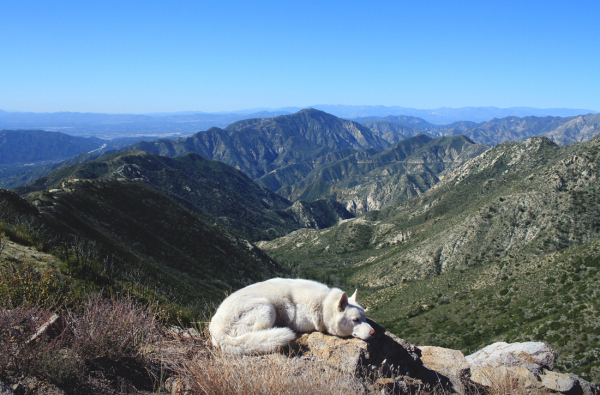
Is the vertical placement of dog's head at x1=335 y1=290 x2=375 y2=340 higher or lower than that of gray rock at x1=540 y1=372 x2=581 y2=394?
higher

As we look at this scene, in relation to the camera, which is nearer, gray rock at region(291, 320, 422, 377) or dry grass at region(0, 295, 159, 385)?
dry grass at region(0, 295, 159, 385)

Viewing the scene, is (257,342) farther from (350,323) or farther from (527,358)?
(527,358)

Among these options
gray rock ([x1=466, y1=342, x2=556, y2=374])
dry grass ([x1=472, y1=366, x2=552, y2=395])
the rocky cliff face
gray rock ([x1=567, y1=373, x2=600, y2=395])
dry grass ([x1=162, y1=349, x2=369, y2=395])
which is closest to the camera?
dry grass ([x1=162, y1=349, x2=369, y2=395])

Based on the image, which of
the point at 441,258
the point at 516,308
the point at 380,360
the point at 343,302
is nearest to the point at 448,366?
the point at 380,360

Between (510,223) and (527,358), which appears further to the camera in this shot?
(510,223)

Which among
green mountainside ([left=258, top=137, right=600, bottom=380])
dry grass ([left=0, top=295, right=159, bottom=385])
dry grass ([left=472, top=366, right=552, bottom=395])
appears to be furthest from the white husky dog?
green mountainside ([left=258, top=137, right=600, bottom=380])

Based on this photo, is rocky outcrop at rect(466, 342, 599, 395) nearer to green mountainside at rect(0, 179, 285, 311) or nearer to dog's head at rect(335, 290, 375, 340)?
dog's head at rect(335, 290, 375, 340)

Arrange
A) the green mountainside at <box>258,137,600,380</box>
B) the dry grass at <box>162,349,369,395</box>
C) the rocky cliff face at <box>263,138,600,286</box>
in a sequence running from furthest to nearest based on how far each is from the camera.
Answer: the rocky cliff face at <box>263,138,600,286</box>, the green mountainside at <box>258,137,600,380</box>, the dry grass at <box>162,349,369,395</box>
